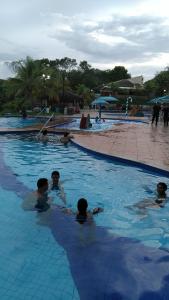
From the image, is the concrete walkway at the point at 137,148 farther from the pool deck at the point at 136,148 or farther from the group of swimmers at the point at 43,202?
the group of swimmers at the point at 43,202

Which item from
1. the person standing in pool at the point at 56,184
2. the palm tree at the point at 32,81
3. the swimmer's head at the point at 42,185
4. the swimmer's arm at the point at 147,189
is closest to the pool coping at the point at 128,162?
the swimmer's arm at the point at 147,189

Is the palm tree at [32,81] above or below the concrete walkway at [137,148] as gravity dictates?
above

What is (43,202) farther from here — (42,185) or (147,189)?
(147,189)

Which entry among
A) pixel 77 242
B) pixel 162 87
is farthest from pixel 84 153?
pixel 162 87

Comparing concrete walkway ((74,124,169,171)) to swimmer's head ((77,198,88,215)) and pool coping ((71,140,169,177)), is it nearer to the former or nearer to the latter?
pool coping ((71,140,169,177))

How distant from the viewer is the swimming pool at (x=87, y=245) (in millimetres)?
4320

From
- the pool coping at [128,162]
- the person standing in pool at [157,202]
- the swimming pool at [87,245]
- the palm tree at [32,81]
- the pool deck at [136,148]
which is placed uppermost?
the palm tree at [32,81]

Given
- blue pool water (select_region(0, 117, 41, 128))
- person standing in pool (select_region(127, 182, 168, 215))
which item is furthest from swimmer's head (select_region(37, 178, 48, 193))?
blue pool water (select_region(0, 117, 41, 128))

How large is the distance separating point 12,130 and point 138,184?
10938 mm

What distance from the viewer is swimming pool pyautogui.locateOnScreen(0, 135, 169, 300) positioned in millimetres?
4320

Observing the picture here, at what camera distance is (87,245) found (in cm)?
552

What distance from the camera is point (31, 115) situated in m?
31.3

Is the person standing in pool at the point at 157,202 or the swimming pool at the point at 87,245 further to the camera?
the person standing in pool at the point at 157,202

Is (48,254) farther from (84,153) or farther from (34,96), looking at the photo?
→ (34,96)
